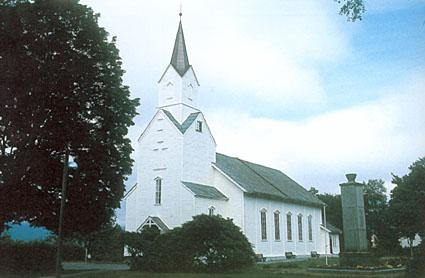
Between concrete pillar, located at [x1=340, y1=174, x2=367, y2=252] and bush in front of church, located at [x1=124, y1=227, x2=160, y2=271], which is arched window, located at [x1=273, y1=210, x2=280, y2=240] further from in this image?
concrete pillar, located at [x1=340, y1=174, x2=367, y2=252]

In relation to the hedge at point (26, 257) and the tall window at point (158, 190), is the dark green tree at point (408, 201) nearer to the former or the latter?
the tall window at point (158, 190)

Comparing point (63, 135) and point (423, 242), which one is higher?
point (63, 135)

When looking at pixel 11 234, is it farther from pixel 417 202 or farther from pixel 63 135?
pixel 417 202

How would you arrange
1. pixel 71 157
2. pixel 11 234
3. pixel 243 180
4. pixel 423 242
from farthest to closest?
pixel 243 180 < pixel 11 234 < pixel 71 157 < pixel 423 242

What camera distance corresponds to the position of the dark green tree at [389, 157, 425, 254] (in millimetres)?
44750

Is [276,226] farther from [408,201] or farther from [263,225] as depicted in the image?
[408,201]

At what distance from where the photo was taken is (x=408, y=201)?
46.5 m

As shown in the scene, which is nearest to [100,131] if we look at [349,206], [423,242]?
[349,206]

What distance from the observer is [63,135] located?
24.4 metres

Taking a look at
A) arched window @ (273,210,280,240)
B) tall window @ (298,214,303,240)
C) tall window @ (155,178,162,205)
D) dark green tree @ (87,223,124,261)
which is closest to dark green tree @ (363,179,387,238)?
tall window @ (298,214,303,240)

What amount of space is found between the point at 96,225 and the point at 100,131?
217 inches

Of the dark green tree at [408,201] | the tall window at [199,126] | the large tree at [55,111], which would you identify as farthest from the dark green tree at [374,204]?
the large tree at [55,111]

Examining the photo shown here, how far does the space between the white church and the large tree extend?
33.5 ft

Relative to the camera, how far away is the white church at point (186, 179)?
3678 cm
